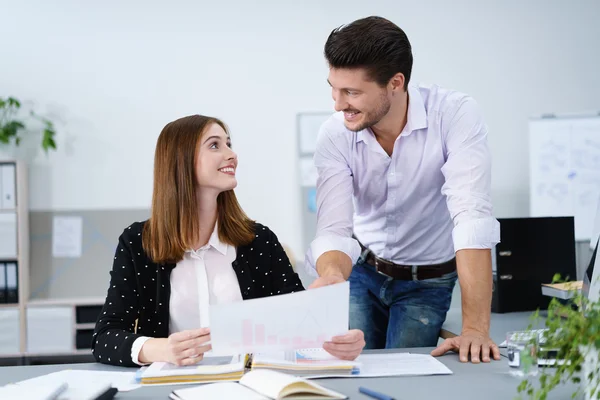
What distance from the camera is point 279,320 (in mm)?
1385

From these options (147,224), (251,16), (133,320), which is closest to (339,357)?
(133,320)

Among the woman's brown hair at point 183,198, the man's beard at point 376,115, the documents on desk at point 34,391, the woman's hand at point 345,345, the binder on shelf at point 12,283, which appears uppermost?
Answer: the man's beard at point 376,115

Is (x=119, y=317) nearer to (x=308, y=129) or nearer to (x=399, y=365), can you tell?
(x=399, y=365)

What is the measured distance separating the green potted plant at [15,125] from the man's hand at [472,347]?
134 inches

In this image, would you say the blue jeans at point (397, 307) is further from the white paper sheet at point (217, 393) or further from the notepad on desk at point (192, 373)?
the white paper sheet at point (217, 393)

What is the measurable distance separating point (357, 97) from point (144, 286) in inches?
30.5

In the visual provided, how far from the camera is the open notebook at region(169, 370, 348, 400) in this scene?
4.11 ft

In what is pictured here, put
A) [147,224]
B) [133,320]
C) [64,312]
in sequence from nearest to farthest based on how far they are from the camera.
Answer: [133,320], [147,224], [64,312]

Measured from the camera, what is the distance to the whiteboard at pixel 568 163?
166 inches

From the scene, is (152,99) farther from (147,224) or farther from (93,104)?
(147,224)

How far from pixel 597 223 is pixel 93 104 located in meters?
3.79

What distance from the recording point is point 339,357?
1.54 meters

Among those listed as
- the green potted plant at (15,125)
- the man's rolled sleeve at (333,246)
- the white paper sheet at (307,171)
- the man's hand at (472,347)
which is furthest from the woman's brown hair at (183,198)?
the green potted plant at (15,125)

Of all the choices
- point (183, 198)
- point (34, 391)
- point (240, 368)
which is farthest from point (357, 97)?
point (34, 391)
